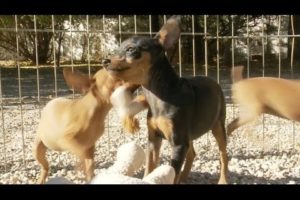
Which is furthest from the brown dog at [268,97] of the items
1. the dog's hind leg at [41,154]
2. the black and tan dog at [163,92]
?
the dog's hind leg at [41,154]

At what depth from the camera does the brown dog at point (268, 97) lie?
194 cm

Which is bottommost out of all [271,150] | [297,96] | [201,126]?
[271,150]

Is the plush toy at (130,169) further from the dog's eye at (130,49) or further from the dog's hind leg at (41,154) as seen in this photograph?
the dog's hind leg at (41,154)

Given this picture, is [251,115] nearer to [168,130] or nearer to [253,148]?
[168,130]

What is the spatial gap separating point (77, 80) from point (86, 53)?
8.95 feet

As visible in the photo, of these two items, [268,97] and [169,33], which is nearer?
[169,33]

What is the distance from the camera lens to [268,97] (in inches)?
78.6

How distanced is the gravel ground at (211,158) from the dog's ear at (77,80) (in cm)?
46

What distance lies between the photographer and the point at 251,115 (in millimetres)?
2041

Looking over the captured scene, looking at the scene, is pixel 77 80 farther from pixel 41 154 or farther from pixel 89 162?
pixel 41 154

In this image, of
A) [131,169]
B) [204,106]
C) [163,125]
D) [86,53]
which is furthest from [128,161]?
[86,53]

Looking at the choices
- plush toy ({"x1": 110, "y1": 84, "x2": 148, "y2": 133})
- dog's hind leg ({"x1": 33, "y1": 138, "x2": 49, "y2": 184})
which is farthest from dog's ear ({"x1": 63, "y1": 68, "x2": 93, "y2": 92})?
dog's hind leg ({"x1": 33, "y1": 138, "x2": 49, "y2": 184})
